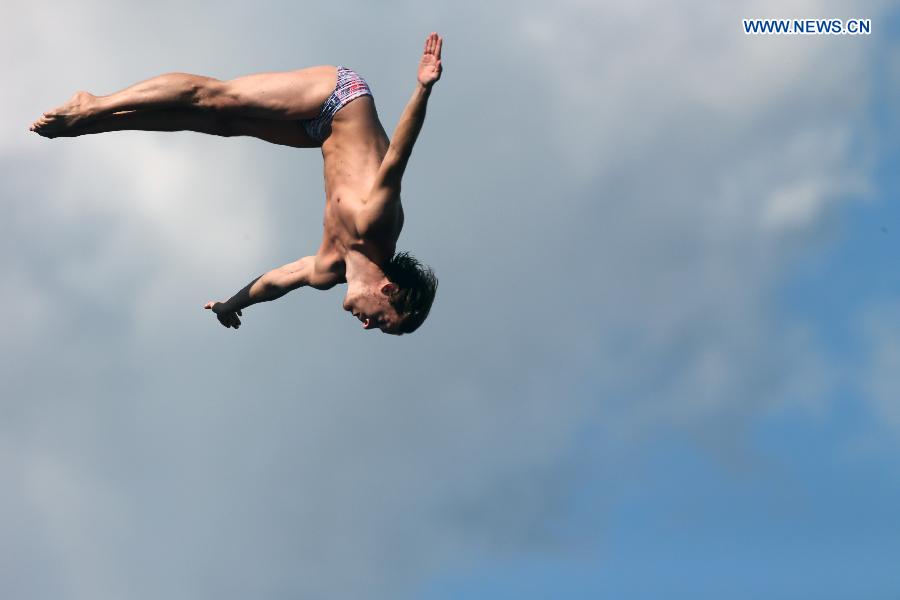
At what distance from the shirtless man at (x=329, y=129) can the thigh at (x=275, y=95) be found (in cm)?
1

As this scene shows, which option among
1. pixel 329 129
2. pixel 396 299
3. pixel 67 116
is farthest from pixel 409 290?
pixel 67 116

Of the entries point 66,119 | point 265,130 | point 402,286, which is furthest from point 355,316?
point 66,119

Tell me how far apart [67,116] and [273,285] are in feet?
10.3

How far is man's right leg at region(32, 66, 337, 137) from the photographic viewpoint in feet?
57.5

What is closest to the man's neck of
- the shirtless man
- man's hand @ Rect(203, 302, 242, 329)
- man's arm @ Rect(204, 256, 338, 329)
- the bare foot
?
the shirtless man

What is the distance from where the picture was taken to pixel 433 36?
16.3 m

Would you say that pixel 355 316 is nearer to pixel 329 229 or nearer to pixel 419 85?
pixel 329 229

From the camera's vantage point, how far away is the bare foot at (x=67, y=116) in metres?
17.6

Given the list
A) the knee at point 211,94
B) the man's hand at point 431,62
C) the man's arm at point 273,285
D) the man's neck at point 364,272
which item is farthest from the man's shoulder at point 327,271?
the man's hand at point 431,62

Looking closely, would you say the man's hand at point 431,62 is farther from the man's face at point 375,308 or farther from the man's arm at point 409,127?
the man's face at point 375,308

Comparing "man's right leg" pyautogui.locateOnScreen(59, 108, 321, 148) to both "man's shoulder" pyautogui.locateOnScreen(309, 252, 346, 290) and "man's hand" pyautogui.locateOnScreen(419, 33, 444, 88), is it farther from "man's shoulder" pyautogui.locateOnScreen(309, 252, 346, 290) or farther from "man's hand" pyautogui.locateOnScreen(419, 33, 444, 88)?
"man's hand" pyautogui.locateOnScreen(419, 33, 444, 88)

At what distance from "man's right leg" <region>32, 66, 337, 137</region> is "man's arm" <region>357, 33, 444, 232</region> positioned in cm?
189

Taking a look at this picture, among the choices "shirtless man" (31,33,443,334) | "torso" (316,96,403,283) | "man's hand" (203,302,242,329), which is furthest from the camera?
"man's hand" (203,302,242,329)

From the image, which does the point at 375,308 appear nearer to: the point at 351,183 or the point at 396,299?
the point at 396,299
